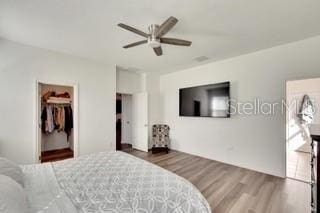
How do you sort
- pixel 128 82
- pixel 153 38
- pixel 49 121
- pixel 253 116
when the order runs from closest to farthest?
1. pixel 153 38
2. pixel 253 116
3. pixel 49 121
4. pixel 128 82

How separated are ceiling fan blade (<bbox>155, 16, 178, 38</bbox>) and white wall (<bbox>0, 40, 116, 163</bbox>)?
8.07ft

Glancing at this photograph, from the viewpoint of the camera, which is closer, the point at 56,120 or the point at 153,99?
the point at 56,120

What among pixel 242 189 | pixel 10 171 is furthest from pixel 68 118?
pixel 242 189

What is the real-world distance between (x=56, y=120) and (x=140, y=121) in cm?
244

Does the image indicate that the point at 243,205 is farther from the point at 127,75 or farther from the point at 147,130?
the point at 127,75

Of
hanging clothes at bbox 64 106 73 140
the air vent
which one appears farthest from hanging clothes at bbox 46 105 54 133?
the air vent

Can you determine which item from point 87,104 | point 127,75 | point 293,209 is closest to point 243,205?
point 293,209

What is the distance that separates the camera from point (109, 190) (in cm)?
127

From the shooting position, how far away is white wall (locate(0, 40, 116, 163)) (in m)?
2.90

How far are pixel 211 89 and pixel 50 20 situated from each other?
11.4 ft

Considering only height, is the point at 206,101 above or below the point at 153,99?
below

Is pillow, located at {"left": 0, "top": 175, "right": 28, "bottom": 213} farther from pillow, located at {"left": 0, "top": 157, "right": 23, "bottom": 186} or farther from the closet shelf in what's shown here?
the closet shelf

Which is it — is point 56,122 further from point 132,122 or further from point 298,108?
point 298,108

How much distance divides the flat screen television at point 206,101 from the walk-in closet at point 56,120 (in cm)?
319
